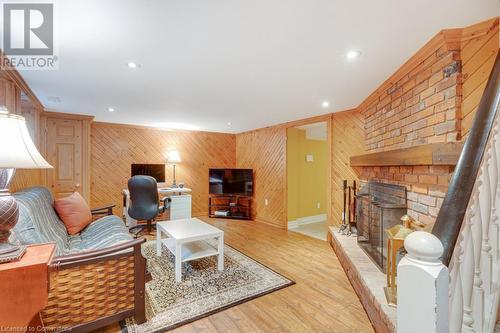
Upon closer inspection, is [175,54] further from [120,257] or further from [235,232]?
[235,232]

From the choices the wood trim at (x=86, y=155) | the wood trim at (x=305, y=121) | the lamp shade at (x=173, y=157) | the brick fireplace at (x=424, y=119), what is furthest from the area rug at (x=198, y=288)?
the wood trim at (x=305, y=121)

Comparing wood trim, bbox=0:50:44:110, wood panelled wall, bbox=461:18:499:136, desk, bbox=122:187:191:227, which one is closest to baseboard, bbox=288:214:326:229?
desk, bbox=122:187:191:227

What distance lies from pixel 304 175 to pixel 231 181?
1.83m

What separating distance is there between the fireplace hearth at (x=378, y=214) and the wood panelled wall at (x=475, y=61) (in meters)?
0.90

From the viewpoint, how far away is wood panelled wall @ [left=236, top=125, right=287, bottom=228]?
515 centimetres

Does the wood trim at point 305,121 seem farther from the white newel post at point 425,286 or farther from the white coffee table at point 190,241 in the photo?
the white newel post at point 425,286

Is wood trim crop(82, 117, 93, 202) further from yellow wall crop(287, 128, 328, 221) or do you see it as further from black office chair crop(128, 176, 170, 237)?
yellow wall crop(287, 128, 328, 221)

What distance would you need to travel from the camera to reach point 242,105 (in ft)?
11.8

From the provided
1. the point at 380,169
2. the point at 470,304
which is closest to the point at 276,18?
the point at 470,304

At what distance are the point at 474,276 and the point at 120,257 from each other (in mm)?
2105

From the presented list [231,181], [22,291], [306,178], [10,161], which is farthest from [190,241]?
[306,178]

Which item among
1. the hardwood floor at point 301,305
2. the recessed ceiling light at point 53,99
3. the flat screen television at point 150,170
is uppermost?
the recessed ceiling light at point 53,99

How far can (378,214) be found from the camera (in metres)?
2.38

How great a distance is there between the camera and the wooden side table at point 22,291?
45.1 inches
